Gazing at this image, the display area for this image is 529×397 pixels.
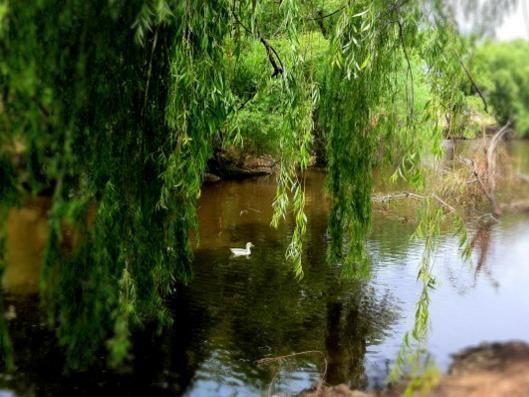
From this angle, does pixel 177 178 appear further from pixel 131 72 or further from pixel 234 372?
pixel 234 372

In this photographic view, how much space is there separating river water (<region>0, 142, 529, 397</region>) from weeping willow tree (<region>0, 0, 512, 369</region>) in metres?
1.49

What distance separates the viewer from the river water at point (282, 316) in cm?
592

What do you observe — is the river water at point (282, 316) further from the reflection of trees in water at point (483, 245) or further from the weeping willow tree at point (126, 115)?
the weeping willow tree at point (126, 115)

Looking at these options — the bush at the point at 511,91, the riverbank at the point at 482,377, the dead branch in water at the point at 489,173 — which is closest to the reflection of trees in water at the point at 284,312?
the riverbank at the point at 482,377

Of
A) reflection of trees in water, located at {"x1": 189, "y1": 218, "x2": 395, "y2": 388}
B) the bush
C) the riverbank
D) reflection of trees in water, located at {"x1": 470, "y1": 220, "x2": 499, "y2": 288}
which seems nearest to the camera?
the riverbank

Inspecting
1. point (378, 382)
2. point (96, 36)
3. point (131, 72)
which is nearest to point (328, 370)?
point (378, 382)

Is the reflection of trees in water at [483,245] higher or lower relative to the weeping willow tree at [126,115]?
lower

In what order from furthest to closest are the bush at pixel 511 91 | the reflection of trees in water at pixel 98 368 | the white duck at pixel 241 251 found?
the bush at pixel 511 91, the white duck at pixel 241 251, the reflection of trees in water at pixel 98 368

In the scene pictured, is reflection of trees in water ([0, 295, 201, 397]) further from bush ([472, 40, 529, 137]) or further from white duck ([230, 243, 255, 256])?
bush ([472, 40, 529, 137])

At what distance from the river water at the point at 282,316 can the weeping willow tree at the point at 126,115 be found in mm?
1486

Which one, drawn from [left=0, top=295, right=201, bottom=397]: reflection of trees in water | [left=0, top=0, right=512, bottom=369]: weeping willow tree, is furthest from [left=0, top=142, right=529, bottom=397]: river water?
[left=0, top=0, right=512, bottom=369]: weeping willow tree

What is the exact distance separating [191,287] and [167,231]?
413cm

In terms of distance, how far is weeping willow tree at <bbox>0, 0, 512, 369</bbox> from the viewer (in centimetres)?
290

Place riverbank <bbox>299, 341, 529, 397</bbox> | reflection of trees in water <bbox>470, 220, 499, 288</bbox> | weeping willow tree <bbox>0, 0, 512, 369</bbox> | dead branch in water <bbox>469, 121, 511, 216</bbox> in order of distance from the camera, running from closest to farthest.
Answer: weeping willow tree <bbox>0, 0, 512, 369</bbox>
riverbank <bbox>299, 341, 529, 397</bbox>
reflection of trees in water <bbox>470, 220, 499, 288</bbox>
dead branch in water <bbox>469, 121, 511, 216</bbox>
